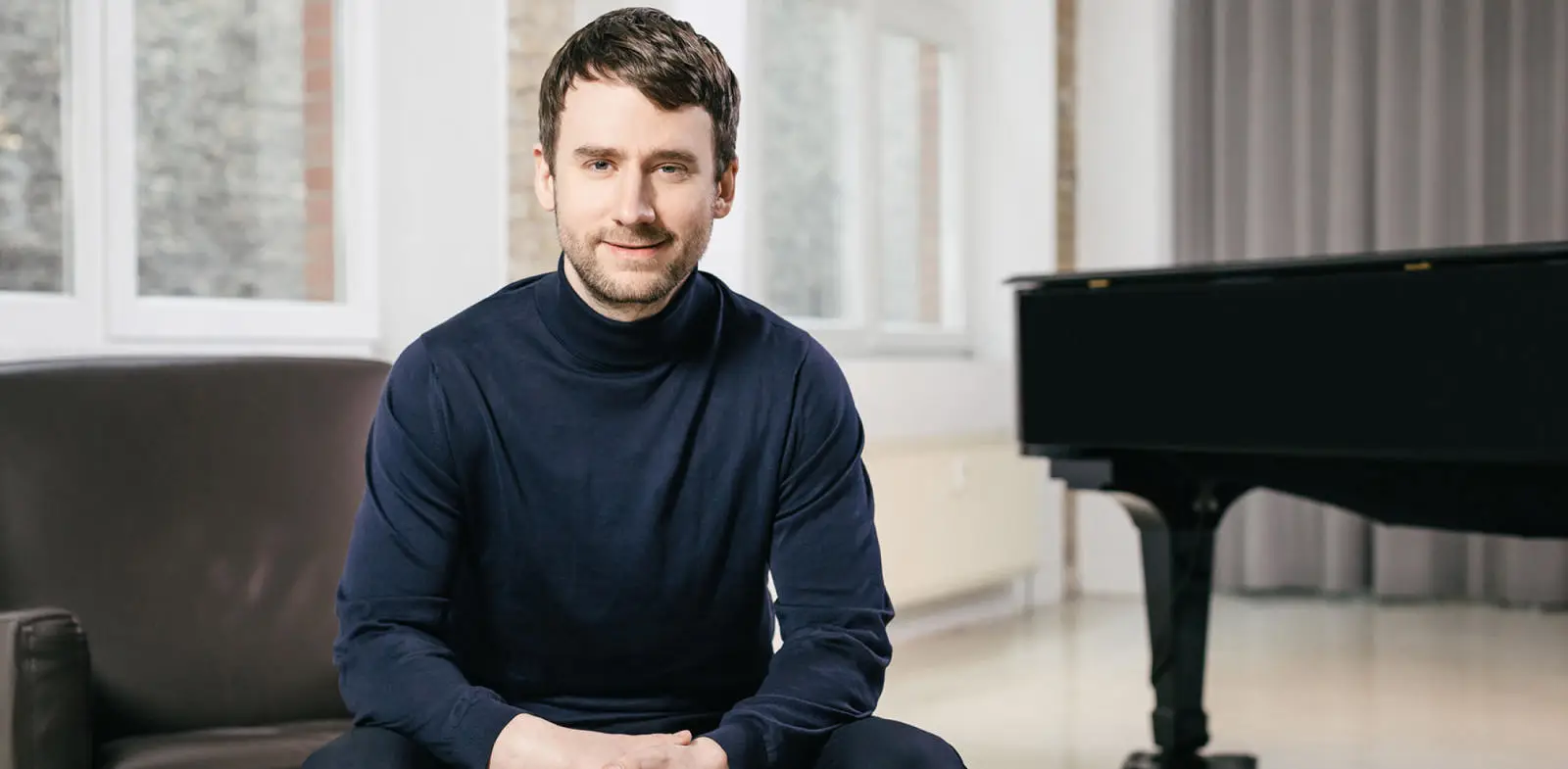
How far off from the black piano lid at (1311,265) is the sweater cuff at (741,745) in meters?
1.79

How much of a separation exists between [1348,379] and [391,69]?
6.28 feet

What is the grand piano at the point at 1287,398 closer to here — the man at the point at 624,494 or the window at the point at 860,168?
the window at the point at 860,168

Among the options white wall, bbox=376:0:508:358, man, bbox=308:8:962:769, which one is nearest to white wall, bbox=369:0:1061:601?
white wall, bbox=376:0:508:358

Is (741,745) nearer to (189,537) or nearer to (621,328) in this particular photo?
(621,328)

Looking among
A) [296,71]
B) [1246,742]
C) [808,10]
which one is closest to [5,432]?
[296,71]

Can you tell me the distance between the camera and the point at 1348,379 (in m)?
2.83

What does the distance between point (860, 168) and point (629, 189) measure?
3.81m

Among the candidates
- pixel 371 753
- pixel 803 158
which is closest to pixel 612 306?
pixel 371 753

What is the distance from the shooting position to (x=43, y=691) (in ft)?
5.25

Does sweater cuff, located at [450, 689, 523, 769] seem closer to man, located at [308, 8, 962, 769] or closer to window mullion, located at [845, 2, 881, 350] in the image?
man, located at [308, 8, 962, 769]

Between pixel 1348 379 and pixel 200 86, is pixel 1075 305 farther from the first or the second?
pixel 200 86

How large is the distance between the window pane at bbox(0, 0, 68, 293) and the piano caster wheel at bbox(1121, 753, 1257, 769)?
2206mm

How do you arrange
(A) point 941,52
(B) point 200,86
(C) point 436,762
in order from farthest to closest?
(A) point 941,52, (B) point 200,86, (C) point 436,762

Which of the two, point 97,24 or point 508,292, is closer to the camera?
point 508,292
